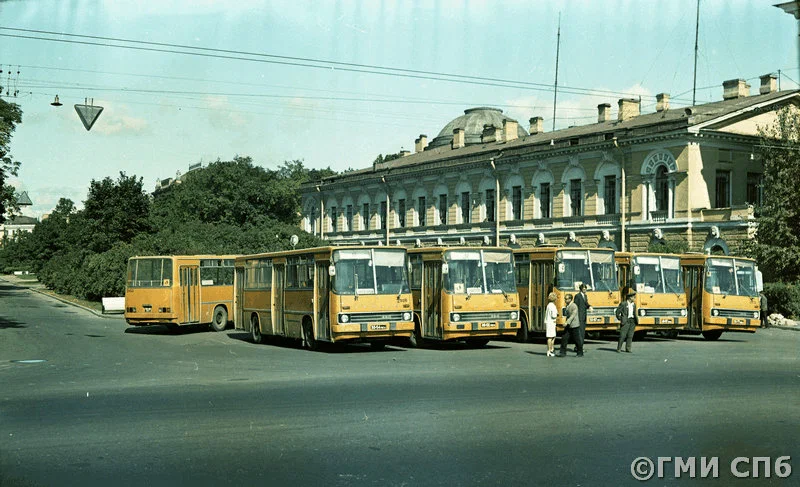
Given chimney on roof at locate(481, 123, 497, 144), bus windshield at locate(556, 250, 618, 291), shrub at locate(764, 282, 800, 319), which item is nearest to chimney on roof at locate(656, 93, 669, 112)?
chimney on roof at locate(481, 123, 497, 144)

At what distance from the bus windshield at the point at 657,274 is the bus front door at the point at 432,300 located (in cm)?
730

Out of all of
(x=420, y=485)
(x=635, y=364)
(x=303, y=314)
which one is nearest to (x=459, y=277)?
(x=303, y=314)

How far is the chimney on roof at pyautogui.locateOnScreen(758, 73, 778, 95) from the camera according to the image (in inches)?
1994

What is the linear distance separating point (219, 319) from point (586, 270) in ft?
46.0

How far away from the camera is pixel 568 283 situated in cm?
2469

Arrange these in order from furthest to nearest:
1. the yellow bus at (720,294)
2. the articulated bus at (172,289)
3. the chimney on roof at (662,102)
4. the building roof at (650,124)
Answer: the chimney on roof at (662,102), the building roof at (650,124), the articulated bus at (172,289), the yellow bus at (720,294)

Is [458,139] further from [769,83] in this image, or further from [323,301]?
[323,301]

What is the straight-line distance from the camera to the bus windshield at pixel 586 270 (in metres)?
24.7

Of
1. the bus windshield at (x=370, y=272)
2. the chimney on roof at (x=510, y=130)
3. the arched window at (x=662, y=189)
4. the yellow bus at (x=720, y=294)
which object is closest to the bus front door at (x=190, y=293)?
the bus windshield at (x=370, y=272)

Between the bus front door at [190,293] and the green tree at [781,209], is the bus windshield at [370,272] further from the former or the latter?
the green tree at [781,209]

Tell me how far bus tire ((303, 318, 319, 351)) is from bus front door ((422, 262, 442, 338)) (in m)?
2.97

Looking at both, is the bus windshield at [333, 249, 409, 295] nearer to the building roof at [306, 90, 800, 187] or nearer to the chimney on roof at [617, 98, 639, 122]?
the building roof at [306, 90, 800, 187]

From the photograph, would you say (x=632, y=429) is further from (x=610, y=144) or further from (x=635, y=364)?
(x=610, y=144)

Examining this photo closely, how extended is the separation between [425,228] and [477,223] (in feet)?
19.4
